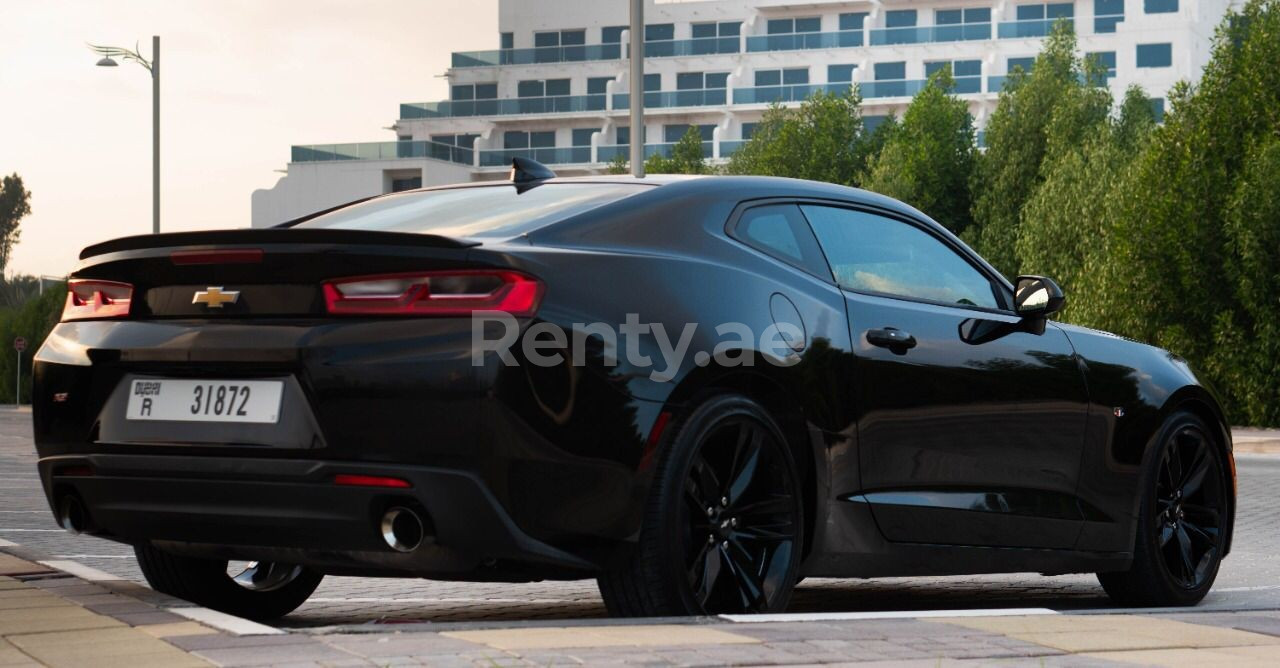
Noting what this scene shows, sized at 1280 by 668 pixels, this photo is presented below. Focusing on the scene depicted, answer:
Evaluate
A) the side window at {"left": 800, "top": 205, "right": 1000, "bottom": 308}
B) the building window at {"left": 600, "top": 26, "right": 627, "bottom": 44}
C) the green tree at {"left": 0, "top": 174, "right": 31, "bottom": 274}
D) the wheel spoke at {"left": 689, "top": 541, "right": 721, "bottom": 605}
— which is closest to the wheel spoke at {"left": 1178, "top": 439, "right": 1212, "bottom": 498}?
the side window at {"left": 800, "top": 205, "right": 1000, "bottom": 308}

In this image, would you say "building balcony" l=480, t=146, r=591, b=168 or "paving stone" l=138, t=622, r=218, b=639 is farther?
"building balcony" l=480, t=146, r=591, b=168

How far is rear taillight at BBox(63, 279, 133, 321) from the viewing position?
5.46 meters

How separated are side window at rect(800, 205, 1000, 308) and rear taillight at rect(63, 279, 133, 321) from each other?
227 centimetres

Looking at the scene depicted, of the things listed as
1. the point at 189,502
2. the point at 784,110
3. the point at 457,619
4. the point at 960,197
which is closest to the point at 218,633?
the point at 189,502

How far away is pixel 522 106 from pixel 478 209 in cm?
9206

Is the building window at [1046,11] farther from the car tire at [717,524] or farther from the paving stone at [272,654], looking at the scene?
the paving stone at [272,654]

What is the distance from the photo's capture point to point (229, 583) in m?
6.39

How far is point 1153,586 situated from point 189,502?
13.1ft

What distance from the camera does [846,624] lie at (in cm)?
526

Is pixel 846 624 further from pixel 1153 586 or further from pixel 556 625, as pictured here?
pixel 1153 586

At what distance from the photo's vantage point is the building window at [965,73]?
295ft

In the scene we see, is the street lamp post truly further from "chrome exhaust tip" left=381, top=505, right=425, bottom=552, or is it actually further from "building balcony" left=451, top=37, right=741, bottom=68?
"building balcony" left=451, top=37, right=741, bottom=68

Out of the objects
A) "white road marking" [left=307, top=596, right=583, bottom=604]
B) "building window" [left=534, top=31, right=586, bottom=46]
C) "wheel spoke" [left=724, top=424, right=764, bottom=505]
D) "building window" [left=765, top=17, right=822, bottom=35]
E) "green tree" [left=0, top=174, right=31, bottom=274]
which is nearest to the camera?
"wheel spoke" [left=724, top=424, right=764, bottom=505]

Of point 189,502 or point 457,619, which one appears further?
point 457,619
